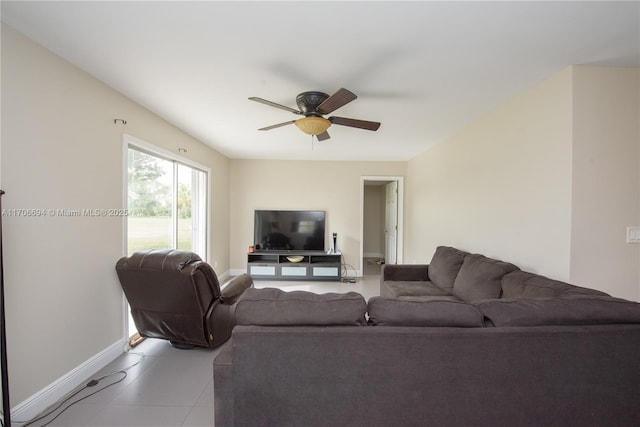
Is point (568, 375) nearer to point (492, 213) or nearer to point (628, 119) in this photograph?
point (492, 213)

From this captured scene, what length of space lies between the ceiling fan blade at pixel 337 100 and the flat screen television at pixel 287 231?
10.5 ft

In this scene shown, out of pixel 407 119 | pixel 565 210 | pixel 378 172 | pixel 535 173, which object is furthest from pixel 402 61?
pixel 378 172

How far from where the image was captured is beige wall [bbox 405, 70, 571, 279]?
1.98 m

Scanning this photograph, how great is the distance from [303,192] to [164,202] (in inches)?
105

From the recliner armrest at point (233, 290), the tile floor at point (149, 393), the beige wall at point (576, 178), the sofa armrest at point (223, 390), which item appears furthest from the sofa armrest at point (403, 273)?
the sofa armrest at point (223, 390)

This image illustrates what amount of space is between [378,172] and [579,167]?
3.57 meters

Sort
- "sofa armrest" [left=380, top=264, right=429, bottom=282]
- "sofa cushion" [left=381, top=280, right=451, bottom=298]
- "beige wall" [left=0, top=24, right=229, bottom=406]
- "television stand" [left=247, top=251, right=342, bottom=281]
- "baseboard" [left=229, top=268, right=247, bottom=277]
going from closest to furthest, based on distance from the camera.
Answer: "beige wall" [left=0, top=24, right=229, bottom=406] → "sofa cushion" [left=381, top=280, right=451, bottom=298] → "sofa armrest" [left=380, top=264, right=429, bottom=282] → "television stand" [left=247, top=251, right=342, bottom=281] → "baseboard" [left=229, top=268, right=247, bottom=277]

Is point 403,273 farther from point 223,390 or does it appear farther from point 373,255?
point 373,255

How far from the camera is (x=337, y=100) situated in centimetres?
189

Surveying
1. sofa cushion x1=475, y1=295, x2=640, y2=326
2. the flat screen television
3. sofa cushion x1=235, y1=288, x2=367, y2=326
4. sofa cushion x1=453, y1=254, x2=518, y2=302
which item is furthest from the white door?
sofa cushion x1=235, y1=288, x2=367, y2=326

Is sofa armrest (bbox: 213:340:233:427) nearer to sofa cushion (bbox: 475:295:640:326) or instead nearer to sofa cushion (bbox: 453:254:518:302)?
sofa cushion (bbox: 475:295:640:326)

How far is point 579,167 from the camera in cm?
190

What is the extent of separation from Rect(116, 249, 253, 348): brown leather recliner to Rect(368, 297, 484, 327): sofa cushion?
141 centimetres

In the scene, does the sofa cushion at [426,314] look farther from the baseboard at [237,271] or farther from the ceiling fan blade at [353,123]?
the baseboard at [237,271]
